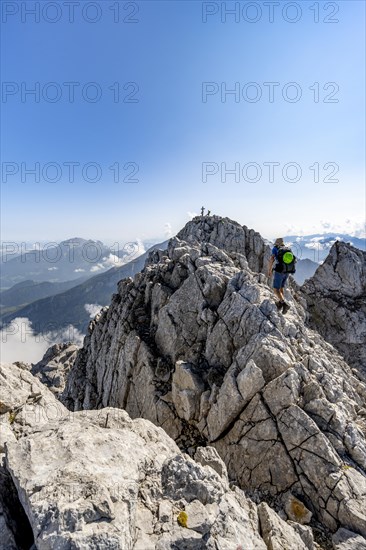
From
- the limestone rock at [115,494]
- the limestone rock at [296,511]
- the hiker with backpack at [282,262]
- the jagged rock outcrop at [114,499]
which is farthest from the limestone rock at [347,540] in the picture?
the hiker with backpack at [282,262]

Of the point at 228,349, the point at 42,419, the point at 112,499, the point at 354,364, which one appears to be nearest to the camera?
the point at 112,499

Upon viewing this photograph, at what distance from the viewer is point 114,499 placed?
914 cm

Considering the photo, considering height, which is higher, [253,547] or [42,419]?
[42,419]

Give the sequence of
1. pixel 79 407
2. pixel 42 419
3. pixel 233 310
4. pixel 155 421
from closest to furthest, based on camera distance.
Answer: pixel 42 419, pixel 155 421, pixel 233 310, pixel 79 407

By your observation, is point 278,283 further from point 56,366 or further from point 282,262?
point 56,366

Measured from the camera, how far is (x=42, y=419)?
51.9ft

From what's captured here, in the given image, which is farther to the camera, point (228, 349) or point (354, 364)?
point (354, 364)

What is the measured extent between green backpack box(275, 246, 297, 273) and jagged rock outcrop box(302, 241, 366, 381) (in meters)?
39.7

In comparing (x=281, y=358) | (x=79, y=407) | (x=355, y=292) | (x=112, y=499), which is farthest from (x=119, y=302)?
(x=355, y=292)

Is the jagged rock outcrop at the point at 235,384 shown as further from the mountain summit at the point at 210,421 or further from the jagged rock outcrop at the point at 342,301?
the jagged rock outcrop at the point at 342,301

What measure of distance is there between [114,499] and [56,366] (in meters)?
89.2

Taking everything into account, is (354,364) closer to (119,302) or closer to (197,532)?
(119,302)

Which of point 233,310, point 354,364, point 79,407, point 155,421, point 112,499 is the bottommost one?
point 354,364

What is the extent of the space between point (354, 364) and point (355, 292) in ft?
54.0
